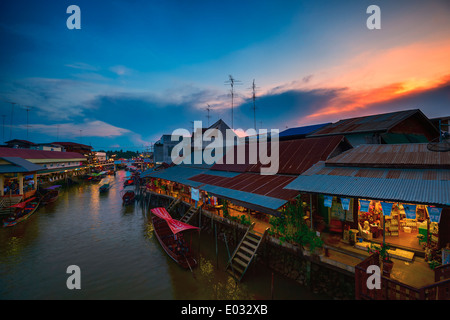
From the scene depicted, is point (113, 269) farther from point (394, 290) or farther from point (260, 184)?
point (394, 290)

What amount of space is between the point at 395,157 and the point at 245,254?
35.5 ft

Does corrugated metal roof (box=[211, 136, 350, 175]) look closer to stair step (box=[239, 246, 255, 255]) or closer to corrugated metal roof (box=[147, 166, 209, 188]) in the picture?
corrugated metal roof (box=[147, 166, 209, 188])

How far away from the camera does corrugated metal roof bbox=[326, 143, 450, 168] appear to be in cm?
945

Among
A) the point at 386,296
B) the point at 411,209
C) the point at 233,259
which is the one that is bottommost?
the point at 233,259

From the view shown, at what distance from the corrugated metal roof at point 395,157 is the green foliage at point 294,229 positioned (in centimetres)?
428

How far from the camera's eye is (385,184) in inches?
357

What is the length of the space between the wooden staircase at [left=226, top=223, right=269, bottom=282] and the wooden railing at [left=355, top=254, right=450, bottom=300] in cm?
561

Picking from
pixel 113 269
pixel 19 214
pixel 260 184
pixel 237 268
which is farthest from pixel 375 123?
pixel 19 214

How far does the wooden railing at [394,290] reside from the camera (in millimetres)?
5871
